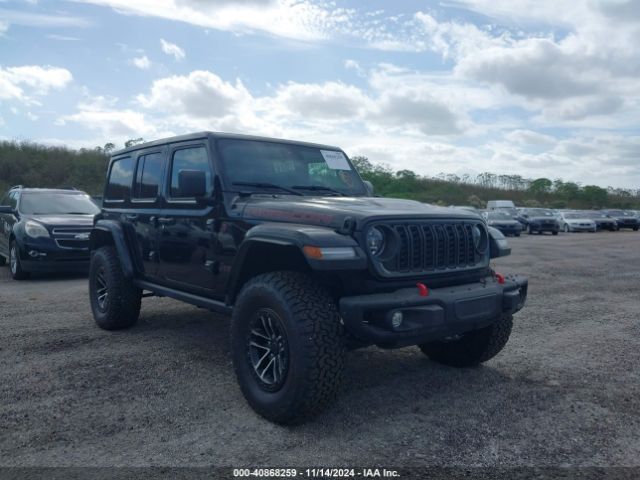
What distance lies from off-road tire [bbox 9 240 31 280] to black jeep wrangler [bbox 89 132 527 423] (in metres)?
4.99

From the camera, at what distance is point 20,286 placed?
9188 millimetres

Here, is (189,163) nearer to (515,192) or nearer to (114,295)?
(114,295)

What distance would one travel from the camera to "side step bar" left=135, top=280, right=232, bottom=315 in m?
4.42

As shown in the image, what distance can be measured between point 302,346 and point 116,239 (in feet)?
10.4

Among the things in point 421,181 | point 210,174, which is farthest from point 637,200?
point 210,174

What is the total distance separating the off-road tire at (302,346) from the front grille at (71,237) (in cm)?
691

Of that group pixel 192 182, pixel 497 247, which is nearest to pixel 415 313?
pixel 497 247

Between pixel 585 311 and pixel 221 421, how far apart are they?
5507mm

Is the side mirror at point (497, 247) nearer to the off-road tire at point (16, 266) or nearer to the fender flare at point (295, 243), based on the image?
the fender flare at point (295, 243)

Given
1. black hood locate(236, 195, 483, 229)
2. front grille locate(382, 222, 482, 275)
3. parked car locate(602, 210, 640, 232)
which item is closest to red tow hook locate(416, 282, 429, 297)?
front grille locate(382, 222, 482, 275)

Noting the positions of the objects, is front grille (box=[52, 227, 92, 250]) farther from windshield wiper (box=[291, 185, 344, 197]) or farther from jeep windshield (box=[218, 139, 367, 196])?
windshield wiper (box=[291, 185, 344, 197])

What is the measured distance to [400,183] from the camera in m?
61.7

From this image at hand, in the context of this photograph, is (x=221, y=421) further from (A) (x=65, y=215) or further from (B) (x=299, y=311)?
(A) (x=65, y=215)

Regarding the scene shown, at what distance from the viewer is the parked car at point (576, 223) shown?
3228 cm
